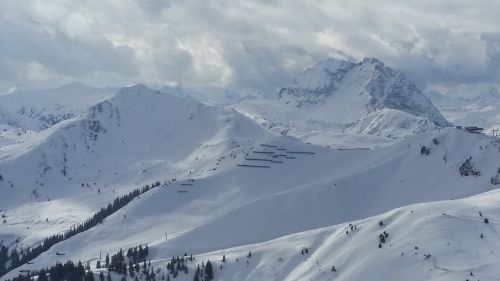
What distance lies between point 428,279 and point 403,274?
1102cm

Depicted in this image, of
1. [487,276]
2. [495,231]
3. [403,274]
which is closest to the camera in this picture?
[487,276]

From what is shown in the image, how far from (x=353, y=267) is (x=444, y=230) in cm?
2634

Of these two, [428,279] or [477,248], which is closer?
[428,279]

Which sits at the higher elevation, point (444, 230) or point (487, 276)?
point (444, 230)

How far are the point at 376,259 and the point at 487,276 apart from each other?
3870cm

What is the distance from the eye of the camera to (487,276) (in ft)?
536

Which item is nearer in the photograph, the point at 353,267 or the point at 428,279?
the point at 428,279

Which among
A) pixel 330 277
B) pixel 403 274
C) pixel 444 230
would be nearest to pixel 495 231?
pixel 444 230

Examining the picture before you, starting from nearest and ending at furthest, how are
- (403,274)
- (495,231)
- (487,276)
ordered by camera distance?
(487,276) → (403,274) → (495,231)

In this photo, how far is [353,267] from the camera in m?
200

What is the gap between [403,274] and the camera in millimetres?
182375

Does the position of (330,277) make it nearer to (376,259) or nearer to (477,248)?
(376,259)

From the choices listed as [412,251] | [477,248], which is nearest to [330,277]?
[412,251]

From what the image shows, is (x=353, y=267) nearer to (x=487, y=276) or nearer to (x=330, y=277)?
(x=330, y=277)
